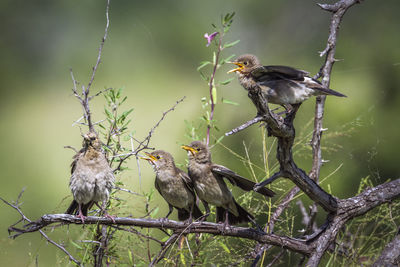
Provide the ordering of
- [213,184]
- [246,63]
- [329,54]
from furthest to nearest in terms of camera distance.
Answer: [246,63] → [329,54] → [213,184]

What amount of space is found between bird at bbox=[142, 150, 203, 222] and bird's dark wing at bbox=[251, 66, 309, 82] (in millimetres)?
983

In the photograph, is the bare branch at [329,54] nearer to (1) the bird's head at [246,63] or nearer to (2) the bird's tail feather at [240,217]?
(1) the bird's head at [246,63]

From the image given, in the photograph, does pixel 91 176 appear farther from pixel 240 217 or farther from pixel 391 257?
pixel 391 257

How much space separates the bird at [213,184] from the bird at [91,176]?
630 millimetres

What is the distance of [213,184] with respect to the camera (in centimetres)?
444

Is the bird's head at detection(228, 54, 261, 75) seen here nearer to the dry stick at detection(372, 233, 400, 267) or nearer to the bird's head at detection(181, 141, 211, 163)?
the bird's head at detection(181, 141, 211, 163)

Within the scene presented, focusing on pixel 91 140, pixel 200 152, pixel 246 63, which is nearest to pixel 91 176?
pixel 91 140

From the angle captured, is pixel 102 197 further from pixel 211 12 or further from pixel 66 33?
pixel 66 33

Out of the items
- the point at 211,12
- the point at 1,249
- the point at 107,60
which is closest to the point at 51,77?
the point at 107,60

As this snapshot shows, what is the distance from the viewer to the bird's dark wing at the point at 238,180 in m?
4.02

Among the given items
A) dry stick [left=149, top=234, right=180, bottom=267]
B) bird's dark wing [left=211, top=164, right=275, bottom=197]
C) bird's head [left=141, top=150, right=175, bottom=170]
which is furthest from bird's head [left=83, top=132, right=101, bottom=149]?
dry stick [left=149, top=234, right=180, bottom=267]

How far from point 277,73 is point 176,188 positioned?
1188 millimetres

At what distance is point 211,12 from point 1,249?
9288mm

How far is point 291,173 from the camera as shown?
3.92 meters
